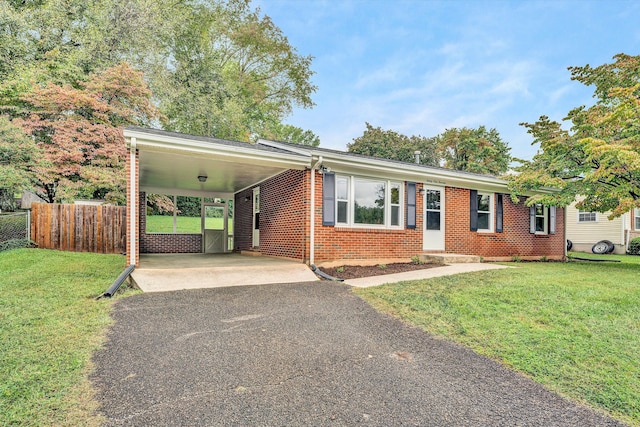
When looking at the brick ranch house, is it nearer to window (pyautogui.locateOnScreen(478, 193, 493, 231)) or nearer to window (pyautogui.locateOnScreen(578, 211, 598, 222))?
window (pyautogui.locateOnScreen(478, 193, 493, 231))

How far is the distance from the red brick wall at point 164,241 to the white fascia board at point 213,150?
22.8ft

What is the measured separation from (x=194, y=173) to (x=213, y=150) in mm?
3139

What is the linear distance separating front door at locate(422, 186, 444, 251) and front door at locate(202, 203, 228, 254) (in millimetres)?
8469

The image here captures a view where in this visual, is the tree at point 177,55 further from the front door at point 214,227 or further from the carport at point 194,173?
the carport at point 194,173

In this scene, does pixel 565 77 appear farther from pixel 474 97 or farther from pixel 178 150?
pixel 178 150

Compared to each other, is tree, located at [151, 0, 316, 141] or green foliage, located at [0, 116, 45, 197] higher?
tree, located at [151, 0, 316, 141]

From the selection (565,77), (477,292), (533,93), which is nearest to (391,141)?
(533,93)

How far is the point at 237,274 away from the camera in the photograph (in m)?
7.11

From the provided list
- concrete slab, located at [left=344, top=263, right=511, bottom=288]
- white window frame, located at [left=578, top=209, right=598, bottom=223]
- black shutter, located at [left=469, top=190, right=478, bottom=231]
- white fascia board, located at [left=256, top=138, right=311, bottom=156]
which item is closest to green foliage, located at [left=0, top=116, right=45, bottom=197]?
white fascia board, located at [left=256, top=138, right=311, bottom=156]

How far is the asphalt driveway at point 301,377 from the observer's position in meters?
2.25

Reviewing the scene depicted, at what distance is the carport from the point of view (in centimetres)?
670

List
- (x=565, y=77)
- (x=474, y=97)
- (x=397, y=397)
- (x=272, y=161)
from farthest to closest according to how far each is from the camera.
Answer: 1. (x=474, y=97)
2. (x=565, y=77)
3. (x=272, y=161)
4. (x=397, y=397)

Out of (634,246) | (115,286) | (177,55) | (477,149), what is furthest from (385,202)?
(477,149)

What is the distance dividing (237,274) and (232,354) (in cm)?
397
